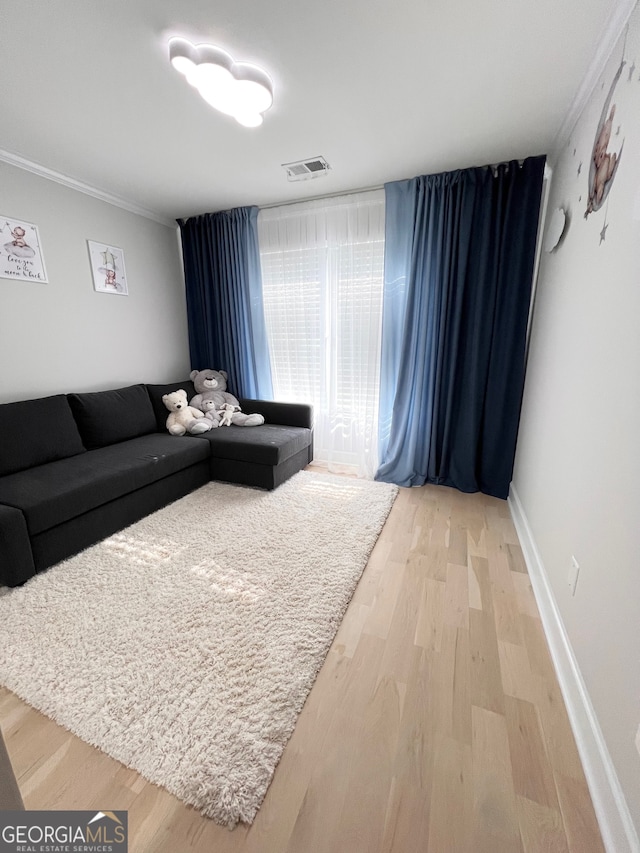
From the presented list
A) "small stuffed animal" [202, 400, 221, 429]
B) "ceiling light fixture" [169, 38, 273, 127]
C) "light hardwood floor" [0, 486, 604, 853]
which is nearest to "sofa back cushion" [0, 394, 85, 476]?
"small stuffed animal" [202, 400, 221, 429]

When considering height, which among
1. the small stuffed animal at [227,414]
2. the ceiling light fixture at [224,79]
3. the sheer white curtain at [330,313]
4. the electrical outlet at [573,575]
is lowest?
the electrical outlet at [573,575]

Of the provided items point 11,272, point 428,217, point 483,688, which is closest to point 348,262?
point 428,217

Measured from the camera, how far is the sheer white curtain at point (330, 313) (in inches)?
116

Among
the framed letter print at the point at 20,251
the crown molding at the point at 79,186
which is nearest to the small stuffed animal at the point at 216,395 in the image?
the framed letter print at the point at 20,251

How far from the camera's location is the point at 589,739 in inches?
41.3

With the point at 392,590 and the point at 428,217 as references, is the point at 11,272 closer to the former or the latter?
the point at 428,217

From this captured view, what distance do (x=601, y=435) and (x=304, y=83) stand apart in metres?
2.03

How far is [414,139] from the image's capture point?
81.8 inches

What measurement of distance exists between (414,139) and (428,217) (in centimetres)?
60

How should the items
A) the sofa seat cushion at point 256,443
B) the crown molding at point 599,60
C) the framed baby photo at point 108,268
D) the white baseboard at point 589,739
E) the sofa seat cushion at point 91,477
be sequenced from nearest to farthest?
1. the white baseboard at point 589,739
2. the crown molding at point 599,60
3. the sofa seat cushion at point 91,477
4. the sofa seat cushion at point 256,443
5. the framed baby photo at point 108,268

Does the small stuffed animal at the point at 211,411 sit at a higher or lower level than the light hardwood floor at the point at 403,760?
higher

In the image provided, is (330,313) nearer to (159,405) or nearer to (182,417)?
(182,417)

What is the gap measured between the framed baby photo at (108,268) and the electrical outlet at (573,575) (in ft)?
12.2

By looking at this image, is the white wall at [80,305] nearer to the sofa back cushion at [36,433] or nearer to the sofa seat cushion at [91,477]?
the sofa back cushion at [36,433]
